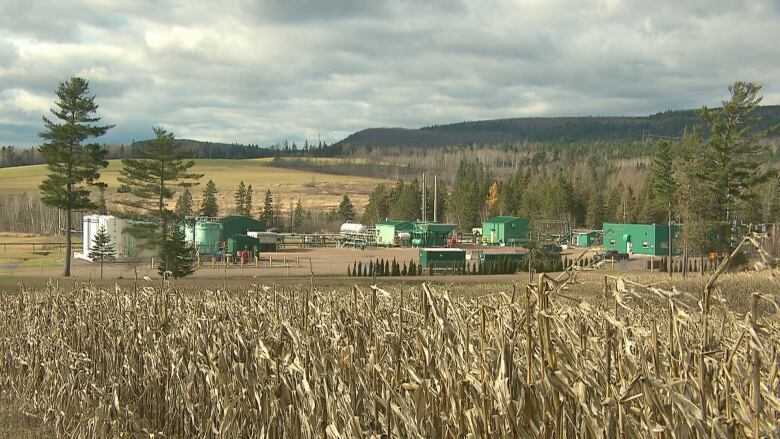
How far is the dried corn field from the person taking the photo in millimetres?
3314

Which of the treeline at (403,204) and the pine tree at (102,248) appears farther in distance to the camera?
the treeline at (403,204)

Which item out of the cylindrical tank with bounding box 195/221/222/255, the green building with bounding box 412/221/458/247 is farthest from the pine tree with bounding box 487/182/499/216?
the cylindrical tank with bounding box 195/221/222/255

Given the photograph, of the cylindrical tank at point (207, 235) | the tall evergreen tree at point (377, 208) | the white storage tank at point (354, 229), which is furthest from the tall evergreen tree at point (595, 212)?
the cylindrical tank at point (207, 235)

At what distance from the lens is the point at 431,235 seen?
83312 mm

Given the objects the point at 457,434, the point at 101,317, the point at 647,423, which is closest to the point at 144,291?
the point at 101,317

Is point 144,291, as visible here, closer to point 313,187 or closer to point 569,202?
point 569,202

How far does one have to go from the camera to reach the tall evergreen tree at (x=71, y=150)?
46062 millimetres

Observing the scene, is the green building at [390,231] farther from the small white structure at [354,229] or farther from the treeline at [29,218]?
the treeline at [29,218]

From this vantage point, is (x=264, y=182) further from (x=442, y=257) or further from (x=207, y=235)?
(x=442, y=257)

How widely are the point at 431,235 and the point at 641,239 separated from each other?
24335 mm

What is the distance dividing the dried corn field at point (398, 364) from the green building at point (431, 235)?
7109 cm

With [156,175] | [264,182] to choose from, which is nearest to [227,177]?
[264,182]

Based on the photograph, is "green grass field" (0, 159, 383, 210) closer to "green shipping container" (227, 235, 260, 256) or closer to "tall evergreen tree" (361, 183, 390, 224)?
"tall evergreen tree" (361, 183, 390, 224)

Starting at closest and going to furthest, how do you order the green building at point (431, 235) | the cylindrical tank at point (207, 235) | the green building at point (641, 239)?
the cylindrical tank at point (207, 235)
the green building at point (641, 239)
the green building at point (431, 235)
